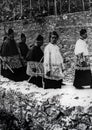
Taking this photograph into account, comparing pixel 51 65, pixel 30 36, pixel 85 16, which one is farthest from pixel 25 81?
pixel 30 36

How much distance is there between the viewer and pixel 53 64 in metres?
6.60

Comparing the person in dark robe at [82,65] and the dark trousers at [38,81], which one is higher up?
the person in dark robe at [82,65]

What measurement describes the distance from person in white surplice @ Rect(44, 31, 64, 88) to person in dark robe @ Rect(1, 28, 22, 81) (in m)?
1.66

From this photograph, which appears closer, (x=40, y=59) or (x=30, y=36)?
(x=40, y=59)

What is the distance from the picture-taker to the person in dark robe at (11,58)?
804cm

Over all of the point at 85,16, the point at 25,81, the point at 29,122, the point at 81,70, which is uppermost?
the point at 85,16

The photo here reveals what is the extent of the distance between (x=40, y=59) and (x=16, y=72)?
54.5 inches

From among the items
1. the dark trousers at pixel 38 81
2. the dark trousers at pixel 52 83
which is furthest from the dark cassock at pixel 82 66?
the dark trousers at pixel 38 81

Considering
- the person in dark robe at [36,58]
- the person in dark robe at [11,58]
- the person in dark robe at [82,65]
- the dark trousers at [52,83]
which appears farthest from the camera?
the person in dark robe at [11,58]

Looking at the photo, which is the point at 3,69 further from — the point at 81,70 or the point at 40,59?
the point at 81,70

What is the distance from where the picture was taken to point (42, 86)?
7.01 metres

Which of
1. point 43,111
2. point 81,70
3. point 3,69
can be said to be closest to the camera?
point 43,111

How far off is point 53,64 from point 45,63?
18 centimetres

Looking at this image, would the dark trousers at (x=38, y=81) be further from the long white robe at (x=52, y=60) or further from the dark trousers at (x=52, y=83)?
the long white robe at (x=52, y=60)
